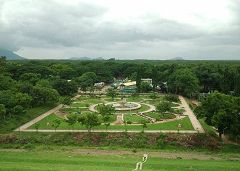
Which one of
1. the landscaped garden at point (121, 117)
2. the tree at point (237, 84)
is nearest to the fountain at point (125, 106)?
the landscaped garden at point (121, 117)

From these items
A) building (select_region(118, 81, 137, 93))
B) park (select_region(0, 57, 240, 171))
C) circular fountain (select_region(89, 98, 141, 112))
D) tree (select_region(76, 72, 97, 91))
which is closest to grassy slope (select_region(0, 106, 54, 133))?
park (select_region(0, 57, 240, 171))

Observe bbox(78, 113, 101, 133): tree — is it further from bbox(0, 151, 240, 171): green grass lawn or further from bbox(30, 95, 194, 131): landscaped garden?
bbox(0, 151, 240, 171): green grass lawn

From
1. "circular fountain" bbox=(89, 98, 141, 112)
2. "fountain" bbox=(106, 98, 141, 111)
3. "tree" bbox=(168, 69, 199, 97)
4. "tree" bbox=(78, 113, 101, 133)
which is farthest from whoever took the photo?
"tree" bbox=(168, 69, 199, 97)

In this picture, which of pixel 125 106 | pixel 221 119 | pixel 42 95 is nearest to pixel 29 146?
pixel 42 95

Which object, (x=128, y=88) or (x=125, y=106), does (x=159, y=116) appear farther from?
(x=128, y=88)

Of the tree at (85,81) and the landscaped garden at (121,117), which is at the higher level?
the tree at (85,81)

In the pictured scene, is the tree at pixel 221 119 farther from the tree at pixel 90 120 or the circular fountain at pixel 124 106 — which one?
the circular fountain at pixel 124 106

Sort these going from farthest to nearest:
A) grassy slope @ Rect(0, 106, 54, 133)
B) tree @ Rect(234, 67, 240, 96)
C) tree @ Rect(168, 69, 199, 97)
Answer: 1. tree @ Rect(168, 69, 199, 97)
2. tree @ Rect(234, 67, 240, 96)
3. grassy slope @ Rect(0, 106, 54, 133)
